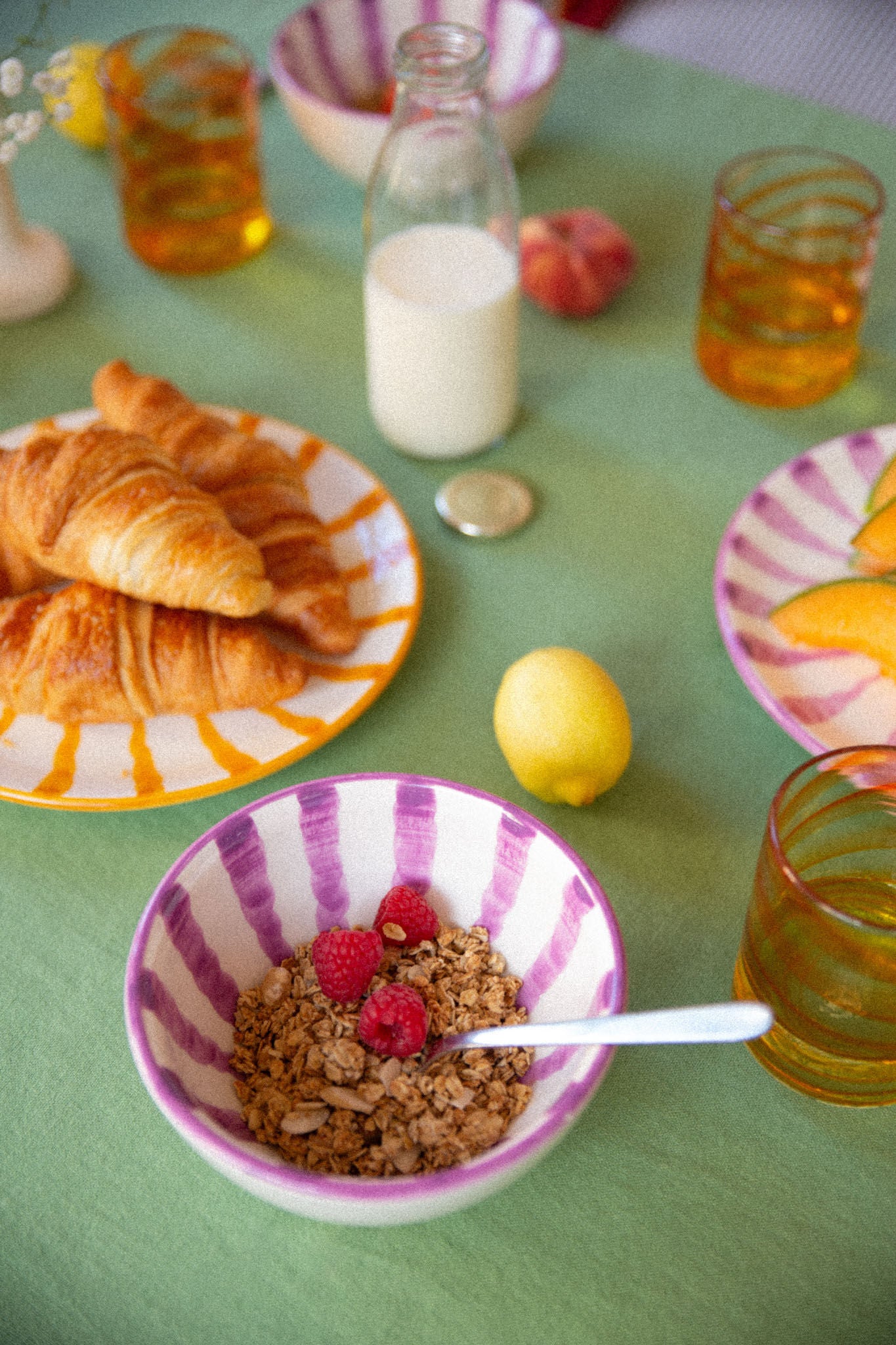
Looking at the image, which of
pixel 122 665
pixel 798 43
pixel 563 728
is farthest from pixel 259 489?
pixel 798 43

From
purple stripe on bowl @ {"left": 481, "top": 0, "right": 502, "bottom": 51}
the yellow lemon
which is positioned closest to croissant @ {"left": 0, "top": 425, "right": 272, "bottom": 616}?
the yellow lemon

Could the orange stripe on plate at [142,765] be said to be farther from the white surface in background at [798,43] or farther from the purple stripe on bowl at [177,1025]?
the white surface in background at [798,43]

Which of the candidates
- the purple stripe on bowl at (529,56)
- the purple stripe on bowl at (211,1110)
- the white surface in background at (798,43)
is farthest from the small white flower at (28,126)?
the white surface in background at (798,43)

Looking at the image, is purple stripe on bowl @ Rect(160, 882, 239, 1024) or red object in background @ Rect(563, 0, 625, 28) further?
red object in background @ Rect(563, 0, 625, 28)

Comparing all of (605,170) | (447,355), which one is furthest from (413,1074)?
(605,170)

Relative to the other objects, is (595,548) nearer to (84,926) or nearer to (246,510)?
(246,510)

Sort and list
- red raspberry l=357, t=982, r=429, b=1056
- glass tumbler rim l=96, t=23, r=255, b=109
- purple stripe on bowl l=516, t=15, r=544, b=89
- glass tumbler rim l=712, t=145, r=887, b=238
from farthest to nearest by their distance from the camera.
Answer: purple stripe on bowl l=516, t=15, r=544, b=89 → glass tumbler rim l=96, t=23, r=255, b=109 → glass tumbler rim l=712, t=145, r=887, b=238 → red raspberry l=357, t=982, r=429, b=1056

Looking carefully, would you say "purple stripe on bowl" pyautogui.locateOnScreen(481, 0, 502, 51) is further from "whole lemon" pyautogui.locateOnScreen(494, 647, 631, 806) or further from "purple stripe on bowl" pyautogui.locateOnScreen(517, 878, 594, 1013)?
"purple stripe on bowl" pyautogui.locateOnScreen(517, 878, 594, 1013)
